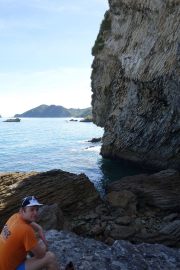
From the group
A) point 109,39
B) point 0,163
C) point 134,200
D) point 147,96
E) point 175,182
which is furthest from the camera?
point 0,163

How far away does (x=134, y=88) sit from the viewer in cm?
5081

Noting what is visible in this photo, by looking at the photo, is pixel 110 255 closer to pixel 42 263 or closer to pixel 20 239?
pixel 42 263

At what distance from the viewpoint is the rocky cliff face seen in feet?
143

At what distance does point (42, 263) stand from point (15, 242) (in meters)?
1.34

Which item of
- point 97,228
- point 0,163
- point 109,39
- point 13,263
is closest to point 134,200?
point 97,228

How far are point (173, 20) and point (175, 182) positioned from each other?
59.7 feet

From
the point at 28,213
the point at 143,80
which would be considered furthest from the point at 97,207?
the point at 143,80

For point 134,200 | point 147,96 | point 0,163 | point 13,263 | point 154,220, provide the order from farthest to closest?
point 0,163
point 147,96
point 134,200
point 154,220
point 13,263

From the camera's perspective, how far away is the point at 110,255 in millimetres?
15812

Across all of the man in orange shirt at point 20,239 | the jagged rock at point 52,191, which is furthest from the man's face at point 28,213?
the jagged rock at point 52,191

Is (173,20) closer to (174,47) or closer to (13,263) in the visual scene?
(174,47)

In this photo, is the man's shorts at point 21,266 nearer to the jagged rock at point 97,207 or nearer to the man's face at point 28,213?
the man's face at point 28,213

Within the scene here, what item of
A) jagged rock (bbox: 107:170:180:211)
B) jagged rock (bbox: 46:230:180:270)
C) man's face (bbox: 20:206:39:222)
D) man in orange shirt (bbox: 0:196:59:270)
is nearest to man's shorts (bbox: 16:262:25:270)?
man in orange shirt (bbox: 0:196:59:270)

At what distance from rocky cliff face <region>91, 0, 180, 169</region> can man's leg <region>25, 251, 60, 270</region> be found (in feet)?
112
